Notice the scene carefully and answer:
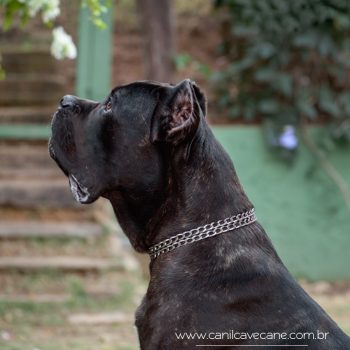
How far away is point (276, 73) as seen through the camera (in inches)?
362

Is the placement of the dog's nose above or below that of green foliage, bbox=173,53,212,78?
above

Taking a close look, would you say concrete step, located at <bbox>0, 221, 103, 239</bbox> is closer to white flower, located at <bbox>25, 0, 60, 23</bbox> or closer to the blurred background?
the blurred background

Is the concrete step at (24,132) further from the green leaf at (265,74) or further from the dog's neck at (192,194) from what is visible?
the dog's neck at (192,194)

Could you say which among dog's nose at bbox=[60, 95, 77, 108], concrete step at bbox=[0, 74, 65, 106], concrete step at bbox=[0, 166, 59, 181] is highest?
dog's nose at bbox=[60, 95, 77, 108]

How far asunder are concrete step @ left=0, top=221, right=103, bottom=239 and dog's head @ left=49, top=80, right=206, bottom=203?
4.84 meters

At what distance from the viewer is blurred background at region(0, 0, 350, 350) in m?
8.19

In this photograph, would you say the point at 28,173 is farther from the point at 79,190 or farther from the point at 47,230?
the point at 79,190

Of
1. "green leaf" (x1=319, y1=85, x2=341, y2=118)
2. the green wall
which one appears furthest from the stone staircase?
"green leaf" (x1=319, y1=85, x2=341, y2=118)

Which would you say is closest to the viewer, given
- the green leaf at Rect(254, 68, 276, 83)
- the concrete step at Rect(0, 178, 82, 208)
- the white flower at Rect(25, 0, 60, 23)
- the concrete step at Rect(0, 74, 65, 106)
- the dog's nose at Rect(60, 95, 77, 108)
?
the dog's nose at Rect(60, 95, 77, 108)

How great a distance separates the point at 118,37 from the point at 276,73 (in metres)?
2.23

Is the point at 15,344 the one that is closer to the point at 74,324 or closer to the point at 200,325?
the point at 74,324

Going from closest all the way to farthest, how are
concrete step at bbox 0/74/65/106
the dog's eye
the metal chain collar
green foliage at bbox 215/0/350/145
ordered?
1. the metal chain collar
2. the dog's eye
3. concrete step at bbox 0/74/65/106
4. green foliage at bbox 215/0/350/145

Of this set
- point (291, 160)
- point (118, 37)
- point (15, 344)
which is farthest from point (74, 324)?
point (118, 37)

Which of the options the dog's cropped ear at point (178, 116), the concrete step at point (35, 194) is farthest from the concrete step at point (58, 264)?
the dog's cropped ear at point (178, 116)
